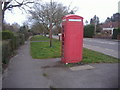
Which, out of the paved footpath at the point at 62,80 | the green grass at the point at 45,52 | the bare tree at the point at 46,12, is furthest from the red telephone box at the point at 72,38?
the bare tree at the point at 46,12

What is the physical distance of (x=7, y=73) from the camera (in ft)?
19.1

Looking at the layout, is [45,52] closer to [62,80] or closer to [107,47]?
[62,80]

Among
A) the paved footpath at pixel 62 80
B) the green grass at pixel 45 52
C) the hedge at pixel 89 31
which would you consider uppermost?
the hedge at pixel 89 31

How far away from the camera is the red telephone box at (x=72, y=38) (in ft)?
23.6

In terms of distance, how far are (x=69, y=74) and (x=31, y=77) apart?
1.43 meters

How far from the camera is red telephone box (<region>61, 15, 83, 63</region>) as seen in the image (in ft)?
23.6

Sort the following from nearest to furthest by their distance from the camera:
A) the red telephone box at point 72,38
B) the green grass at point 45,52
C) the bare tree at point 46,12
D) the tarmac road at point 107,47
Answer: the red telephone box at point 72,38 < the green grass at point 45,52 < the tarmac road at point 107,47 < the bare tree at point 46,12

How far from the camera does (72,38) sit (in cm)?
729

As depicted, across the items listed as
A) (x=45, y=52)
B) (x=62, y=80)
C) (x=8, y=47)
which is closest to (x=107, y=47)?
(x=45, y=52)

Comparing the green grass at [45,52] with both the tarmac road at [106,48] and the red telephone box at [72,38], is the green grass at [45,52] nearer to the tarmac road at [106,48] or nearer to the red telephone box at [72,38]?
the red telephone box at [72,38]

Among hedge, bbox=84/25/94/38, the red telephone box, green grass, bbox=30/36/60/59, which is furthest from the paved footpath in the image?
hedge, bbox=84/25/94/38

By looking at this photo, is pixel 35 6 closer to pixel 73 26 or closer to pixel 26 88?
pixel 73 26

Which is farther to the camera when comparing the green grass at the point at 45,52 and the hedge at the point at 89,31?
the hedge at the point at 89,31

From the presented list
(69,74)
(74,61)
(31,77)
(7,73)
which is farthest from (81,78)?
(7,73)
